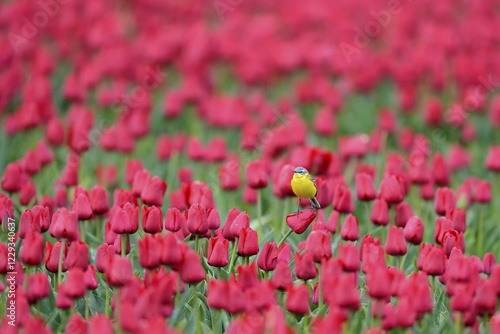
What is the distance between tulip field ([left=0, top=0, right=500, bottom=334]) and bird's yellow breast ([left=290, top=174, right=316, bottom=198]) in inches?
4.5

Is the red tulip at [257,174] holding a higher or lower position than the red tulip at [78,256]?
lower

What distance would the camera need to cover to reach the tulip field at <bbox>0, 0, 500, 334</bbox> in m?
2.89

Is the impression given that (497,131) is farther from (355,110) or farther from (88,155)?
(88,155)

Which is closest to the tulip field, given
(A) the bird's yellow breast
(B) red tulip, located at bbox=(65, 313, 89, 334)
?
(B) red tulip, located at bbox=(65, 313, 89, 334)

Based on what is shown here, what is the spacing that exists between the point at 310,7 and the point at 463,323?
5.86m

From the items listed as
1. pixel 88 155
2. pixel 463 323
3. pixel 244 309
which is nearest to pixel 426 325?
pixel 463 323

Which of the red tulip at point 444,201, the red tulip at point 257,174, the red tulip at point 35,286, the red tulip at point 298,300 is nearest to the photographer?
the red tulip at point 298,300

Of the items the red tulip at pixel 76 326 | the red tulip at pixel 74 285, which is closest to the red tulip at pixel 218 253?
the red tulip at pixel 74 285

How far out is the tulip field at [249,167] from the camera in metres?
2.89

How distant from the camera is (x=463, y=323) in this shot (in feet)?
9.45

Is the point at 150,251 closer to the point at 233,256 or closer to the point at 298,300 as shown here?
the point at 298,300

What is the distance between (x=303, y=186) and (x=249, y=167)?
0.68m

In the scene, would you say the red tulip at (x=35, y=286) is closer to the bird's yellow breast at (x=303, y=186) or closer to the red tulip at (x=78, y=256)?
the red tulip at (x=78, y=256)

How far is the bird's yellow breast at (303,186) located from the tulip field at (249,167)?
114mm
